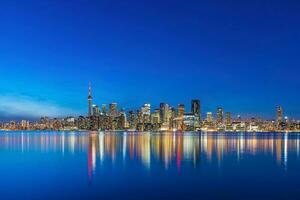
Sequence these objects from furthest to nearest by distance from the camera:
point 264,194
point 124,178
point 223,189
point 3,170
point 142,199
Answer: point 3,170 < point 124,178 < point 223,189 < point 264,194 < point 142,199

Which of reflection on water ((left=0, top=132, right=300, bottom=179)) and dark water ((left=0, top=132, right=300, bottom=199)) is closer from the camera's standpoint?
dark water ((left=0, top=132, right=300, bottom=199))

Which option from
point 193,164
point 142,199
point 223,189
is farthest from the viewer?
point 193,164

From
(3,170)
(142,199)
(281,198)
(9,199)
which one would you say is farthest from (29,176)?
(281,198)

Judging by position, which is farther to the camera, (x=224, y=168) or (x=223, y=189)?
(x=224, y=168)

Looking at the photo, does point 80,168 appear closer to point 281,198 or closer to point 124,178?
point 124,178

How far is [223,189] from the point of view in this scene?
3359cm

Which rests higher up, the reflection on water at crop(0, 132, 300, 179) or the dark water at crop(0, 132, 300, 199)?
the dark water at crop(0, 132, 300, 199)

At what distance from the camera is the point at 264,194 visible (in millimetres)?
31359

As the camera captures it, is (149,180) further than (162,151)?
No

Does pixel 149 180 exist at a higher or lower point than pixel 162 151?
higher

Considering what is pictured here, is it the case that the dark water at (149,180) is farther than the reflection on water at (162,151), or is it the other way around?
the reflection on water at (162,151)

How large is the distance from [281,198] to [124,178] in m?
15.8

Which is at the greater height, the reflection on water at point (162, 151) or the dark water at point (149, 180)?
the dark water at point (149, 180)

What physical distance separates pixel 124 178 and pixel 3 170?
15.1m
